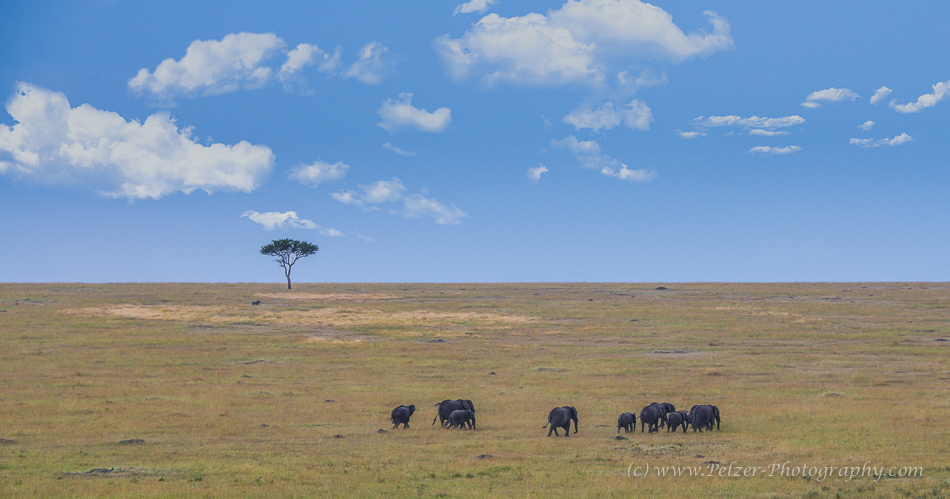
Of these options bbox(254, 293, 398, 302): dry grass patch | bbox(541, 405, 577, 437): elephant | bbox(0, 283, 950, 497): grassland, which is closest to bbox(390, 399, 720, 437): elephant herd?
bbox(541, 405, 577, 437): elephant

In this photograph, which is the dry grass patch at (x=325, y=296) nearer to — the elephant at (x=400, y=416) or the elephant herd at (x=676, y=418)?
the elephant at (x=400, y=416)

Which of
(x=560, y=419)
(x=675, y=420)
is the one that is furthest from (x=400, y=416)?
(x=675, y=420)

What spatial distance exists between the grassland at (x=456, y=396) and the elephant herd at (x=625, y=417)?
1.98ft

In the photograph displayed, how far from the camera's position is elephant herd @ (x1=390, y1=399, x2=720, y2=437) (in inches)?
912

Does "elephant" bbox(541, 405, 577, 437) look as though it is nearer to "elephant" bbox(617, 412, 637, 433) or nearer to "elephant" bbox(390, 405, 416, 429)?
"elephant" bbox(617, 412, 637, 433)

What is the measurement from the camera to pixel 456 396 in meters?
32.6

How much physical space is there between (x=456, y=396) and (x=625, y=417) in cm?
1057

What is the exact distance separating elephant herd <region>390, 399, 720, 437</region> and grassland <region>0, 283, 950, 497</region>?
0.60m

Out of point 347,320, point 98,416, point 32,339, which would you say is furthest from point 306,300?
point 98,416

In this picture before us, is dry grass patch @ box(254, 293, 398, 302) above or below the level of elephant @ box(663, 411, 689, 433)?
above

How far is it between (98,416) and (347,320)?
4265cm

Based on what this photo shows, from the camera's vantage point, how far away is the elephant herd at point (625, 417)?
23.2 m

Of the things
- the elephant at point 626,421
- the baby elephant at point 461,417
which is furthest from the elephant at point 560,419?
the baby elephant at point 461,417

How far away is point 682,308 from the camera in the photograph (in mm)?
81500
